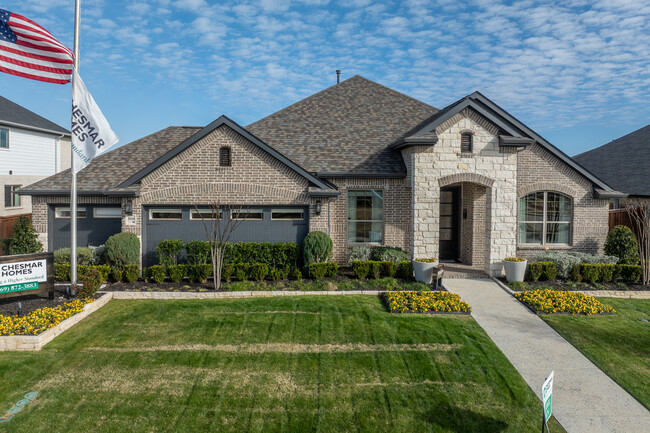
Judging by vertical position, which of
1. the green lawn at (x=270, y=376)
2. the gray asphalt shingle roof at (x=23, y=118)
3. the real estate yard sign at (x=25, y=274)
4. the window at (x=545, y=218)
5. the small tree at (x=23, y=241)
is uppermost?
the gray asphalt shingle roof at (x=23, y=118)

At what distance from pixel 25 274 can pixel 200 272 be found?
4303 millimetres

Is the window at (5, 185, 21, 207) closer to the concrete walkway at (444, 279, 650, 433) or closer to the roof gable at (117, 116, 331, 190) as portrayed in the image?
the roof gable at (117, 116, 331, 190)

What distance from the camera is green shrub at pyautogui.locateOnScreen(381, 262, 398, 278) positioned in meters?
13.5

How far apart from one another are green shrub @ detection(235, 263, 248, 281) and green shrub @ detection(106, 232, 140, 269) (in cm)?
319

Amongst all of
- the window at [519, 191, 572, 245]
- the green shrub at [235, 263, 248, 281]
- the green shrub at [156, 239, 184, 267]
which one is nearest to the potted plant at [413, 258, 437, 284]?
the window at [519, 191, 572, 245]

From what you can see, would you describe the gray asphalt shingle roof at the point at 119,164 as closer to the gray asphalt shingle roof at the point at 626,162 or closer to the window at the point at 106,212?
the window at the point at 106,212

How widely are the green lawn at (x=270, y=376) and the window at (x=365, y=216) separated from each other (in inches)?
216

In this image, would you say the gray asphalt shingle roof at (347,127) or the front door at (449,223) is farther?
A: the front door at (449,223)

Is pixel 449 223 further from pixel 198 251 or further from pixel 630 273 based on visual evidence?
pixel 198 251

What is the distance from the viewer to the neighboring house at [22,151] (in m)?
25.1

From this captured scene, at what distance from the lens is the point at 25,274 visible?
10336 mm

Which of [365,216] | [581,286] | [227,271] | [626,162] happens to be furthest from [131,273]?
[626,162]

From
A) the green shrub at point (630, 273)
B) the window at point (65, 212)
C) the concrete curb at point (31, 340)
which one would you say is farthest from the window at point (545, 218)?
the window at point (65, 212)

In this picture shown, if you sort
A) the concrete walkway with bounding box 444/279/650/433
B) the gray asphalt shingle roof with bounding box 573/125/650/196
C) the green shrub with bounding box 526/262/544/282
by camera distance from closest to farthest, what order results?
the concrete walkway with bounding box 444/279/650/433, the green shrub with bounding box 526/262/544/282, the gray asphalt shingle roof with bounding box 573/125/650/196
